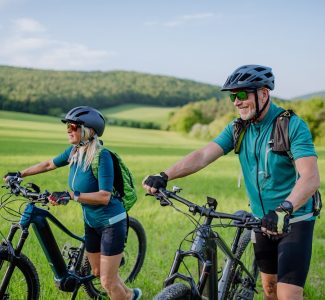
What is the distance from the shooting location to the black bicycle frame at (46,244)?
4449 millimetres

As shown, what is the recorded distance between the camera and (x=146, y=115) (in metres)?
107

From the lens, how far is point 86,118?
15.3 feet

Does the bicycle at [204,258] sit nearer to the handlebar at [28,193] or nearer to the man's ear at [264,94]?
the man's ear at [264,94]

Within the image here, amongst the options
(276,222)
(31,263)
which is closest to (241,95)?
(276,222)

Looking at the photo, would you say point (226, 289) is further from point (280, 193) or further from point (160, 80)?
point (160, 80)

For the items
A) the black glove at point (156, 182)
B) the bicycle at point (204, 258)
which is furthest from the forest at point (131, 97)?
the black glove at point (156, 182)

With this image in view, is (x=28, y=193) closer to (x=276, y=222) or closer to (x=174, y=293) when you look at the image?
(x=174, y=293)

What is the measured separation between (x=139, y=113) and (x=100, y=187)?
343 feet

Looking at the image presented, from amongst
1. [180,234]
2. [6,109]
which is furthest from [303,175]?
[6,109]

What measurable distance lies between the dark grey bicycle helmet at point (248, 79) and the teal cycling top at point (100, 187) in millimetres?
1248

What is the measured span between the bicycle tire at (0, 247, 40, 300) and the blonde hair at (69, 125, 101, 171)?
938 mm

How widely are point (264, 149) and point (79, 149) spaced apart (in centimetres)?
169

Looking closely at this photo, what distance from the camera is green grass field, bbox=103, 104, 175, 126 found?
102000 mm

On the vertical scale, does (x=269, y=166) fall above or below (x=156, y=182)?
above
